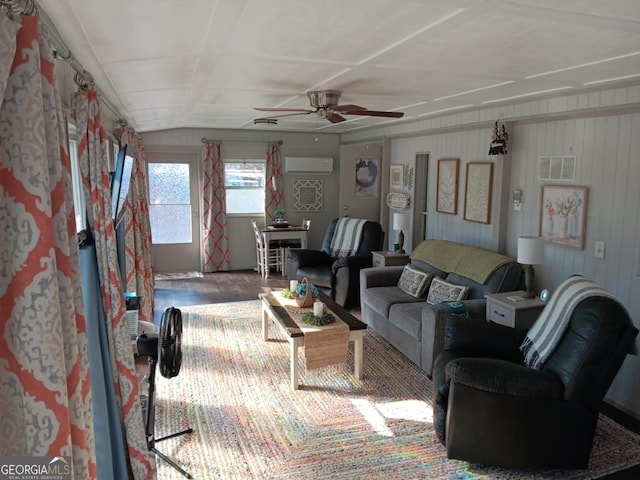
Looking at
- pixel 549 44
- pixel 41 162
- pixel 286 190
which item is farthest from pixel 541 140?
pixel 286 190

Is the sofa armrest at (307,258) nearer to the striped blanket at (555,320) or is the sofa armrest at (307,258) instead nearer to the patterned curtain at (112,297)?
the striped blanket at (555,320)

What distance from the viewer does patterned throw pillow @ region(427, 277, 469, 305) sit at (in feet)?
13.7

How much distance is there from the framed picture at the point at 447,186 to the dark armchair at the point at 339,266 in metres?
0.97

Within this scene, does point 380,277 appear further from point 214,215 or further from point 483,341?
point 214,215

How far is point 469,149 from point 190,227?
14.9 ft

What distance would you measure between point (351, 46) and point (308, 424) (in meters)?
2.36

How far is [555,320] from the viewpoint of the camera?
9.21 feet

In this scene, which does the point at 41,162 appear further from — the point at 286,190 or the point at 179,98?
the point at 286,190

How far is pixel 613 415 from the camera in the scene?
3.30 meters

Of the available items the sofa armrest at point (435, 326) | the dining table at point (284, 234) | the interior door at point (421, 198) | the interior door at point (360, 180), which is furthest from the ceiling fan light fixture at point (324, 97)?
the dining table at point (284, 234)

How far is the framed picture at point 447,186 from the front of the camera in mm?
5242

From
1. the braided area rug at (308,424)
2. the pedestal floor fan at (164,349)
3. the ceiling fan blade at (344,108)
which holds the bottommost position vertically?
the braided area rug at (308,424)

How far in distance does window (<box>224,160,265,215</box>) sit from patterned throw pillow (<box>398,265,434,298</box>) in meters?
3.55

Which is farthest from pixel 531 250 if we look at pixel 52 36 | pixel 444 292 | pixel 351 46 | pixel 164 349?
pixel 52 36
